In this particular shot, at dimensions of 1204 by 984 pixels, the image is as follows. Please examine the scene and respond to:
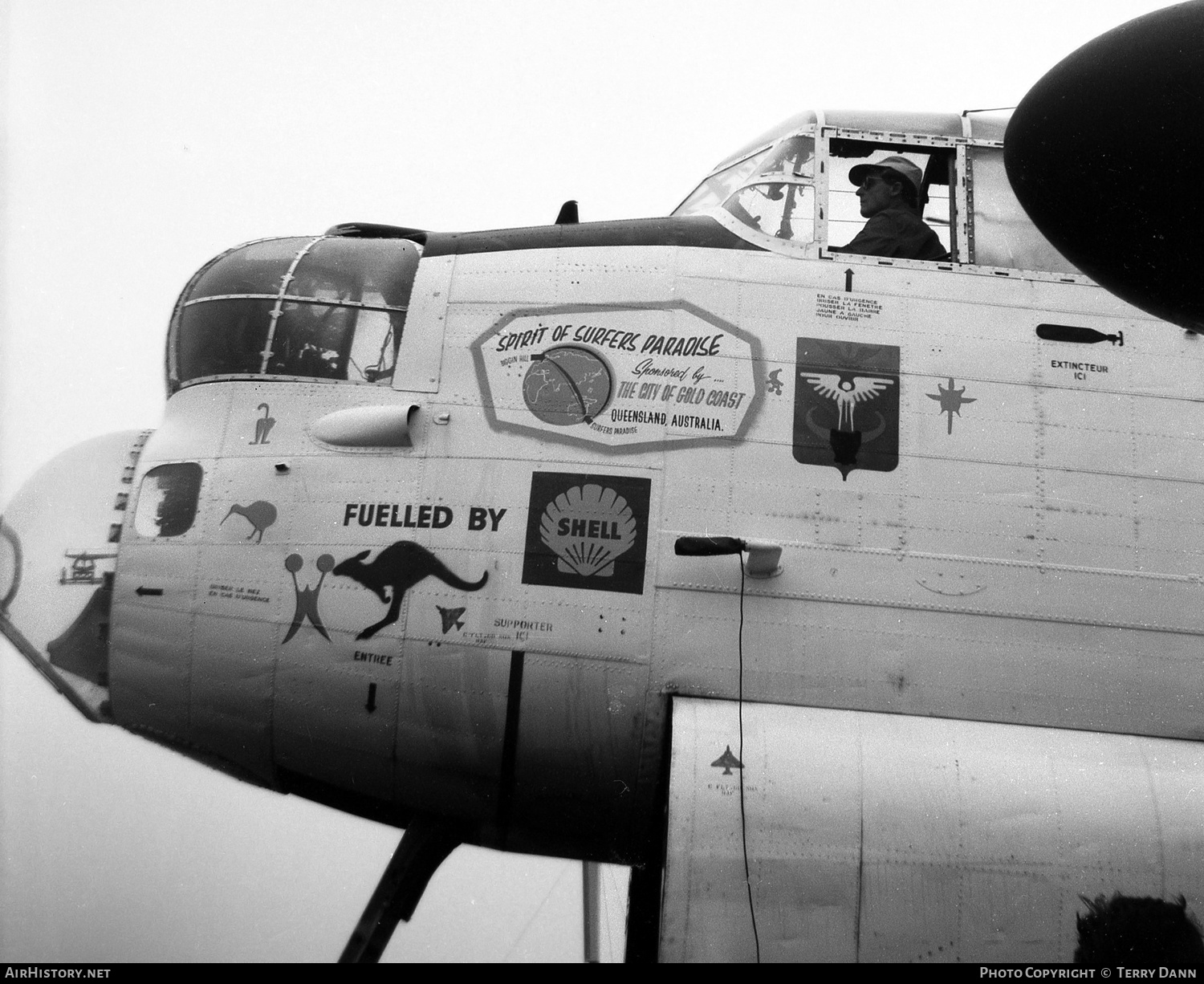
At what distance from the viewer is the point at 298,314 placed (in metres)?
6.95

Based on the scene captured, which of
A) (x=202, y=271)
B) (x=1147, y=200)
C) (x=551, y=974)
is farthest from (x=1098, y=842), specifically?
(x=202, y=271)

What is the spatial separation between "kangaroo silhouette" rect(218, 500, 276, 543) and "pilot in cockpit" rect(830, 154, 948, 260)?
3715mm

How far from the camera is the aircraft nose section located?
655cm

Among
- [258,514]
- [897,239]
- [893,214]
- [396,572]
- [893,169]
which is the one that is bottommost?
[396,572]

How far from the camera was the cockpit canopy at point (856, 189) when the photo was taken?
696 cm

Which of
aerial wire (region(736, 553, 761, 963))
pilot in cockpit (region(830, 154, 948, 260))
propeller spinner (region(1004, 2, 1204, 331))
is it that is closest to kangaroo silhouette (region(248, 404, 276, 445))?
aerial wire (region(736, 553, 761, 963))

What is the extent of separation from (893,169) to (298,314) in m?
3.85

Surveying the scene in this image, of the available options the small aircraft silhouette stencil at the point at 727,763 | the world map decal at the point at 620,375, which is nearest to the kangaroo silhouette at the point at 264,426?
the world map decal at the point at 620,375

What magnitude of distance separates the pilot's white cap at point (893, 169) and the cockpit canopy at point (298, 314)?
2849 mm

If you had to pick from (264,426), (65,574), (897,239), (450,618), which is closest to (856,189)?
(897,239)

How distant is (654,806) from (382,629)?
1.81 m

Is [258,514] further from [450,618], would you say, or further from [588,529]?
[588,529]

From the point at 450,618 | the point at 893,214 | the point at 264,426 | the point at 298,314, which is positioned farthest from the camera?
the point at 893,214

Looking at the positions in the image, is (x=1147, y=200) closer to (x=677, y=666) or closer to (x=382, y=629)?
(x=677, y=666)
